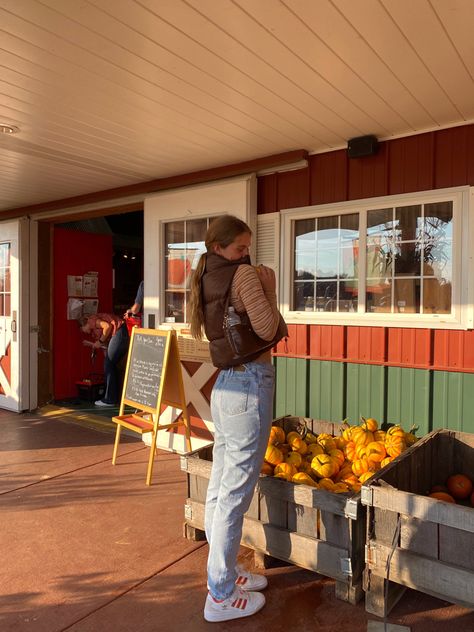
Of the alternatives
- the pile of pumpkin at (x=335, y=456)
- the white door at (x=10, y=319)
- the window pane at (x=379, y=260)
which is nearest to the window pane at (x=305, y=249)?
the window pane at (x=379, y=260)

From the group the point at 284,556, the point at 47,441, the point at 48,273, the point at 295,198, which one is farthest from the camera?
the point at 48,273

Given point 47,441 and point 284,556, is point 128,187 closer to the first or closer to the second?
point 47,441

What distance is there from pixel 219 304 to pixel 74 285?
213 inches

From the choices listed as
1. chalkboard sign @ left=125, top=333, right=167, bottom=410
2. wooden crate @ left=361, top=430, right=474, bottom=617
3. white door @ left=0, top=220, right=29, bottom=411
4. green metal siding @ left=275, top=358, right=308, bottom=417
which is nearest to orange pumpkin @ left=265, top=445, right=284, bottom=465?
wooden crate @ left=361, top=430, right=474, bottom=617

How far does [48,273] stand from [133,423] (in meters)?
3.27

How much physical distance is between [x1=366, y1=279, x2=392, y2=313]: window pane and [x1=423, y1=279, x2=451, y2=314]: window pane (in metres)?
0.27

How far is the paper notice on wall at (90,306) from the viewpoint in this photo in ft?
24.3

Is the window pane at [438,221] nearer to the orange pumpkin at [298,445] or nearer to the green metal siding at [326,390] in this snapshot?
the green metal siding at [326,390]

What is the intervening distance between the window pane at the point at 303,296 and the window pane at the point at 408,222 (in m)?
0.85

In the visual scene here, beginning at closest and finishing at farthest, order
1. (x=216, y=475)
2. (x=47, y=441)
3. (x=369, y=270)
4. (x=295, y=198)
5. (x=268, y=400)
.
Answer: (x=268, y=400)
(x=216, y=475)
(x=369, y=270)
(x=295, y=198)
(x=47, y=441)

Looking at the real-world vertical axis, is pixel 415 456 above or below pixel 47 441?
above

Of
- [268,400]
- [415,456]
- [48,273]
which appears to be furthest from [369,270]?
[48,273]

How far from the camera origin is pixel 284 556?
270cm

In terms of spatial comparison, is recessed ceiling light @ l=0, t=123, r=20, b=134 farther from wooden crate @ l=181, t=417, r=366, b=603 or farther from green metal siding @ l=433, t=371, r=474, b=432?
green metal siding @ l=433, t=371, r=474, b=432
